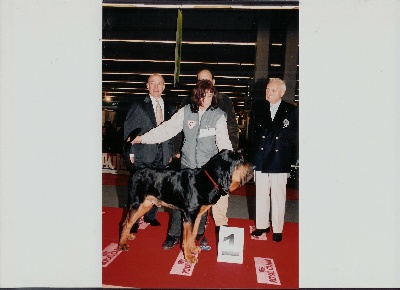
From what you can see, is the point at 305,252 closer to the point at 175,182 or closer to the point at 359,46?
the point at 175,182

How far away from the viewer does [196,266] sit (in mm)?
2455

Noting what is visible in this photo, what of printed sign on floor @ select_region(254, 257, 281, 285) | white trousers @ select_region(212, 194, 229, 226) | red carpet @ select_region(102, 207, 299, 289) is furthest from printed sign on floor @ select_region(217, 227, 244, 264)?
white trousers @ select_region(212, 194, 229, 226)

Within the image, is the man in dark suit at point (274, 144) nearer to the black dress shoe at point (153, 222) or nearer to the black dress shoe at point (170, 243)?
the black dress shoe at point (170, 243)

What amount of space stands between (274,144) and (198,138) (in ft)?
2.90

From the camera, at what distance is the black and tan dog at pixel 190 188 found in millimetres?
2316

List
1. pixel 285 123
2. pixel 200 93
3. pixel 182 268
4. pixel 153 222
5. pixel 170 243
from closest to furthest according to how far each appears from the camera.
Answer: pixel 182 268, pixel 200 93, pixel 170 243, pixel 285 123, pixel 153 222

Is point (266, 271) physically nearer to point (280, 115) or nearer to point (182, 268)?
point (182, 268)

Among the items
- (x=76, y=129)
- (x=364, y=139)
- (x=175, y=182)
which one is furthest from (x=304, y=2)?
(x=76, y=129)

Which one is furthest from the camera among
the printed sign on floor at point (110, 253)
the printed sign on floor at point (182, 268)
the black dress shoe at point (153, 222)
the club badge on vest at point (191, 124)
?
the black dress shoe at point (153, 222)

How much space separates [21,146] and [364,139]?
8.48ft

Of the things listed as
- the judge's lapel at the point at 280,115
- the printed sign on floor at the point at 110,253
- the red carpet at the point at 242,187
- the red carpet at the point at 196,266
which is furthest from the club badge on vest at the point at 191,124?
the red carpet at the point at 242,187

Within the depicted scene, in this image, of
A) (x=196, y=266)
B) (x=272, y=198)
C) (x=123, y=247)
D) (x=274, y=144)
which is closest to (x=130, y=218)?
(x=123, y=247)

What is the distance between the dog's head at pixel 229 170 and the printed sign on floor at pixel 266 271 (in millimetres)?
731

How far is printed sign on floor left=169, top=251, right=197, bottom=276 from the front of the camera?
7.66 ft
